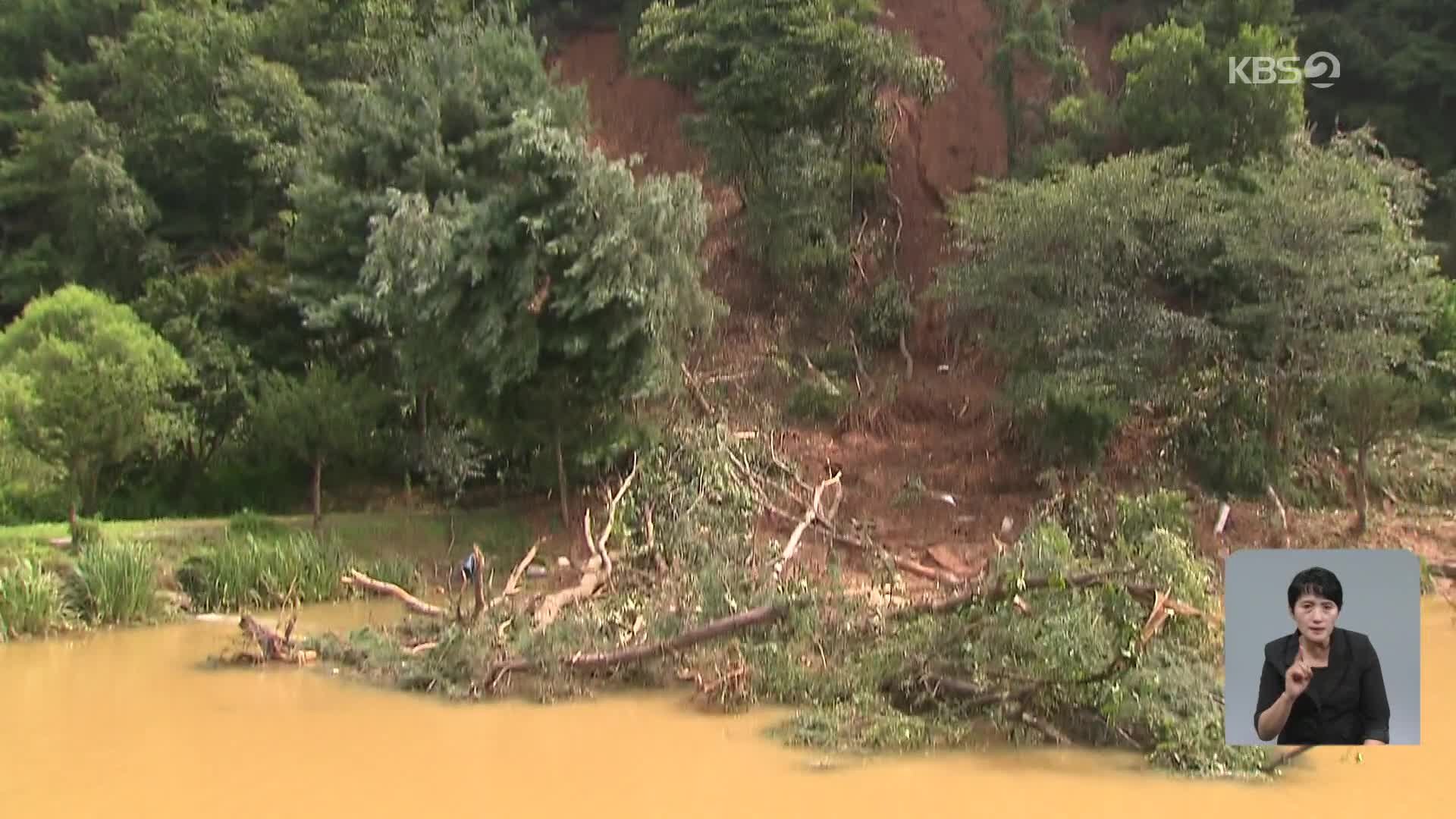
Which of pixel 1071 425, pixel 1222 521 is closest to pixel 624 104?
pixel 1071 425

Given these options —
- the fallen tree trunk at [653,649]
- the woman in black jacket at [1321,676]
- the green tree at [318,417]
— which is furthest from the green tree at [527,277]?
the woman in black jacket at [1321,676]

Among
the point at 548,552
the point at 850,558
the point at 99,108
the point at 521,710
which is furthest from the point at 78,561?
the point at 99,108

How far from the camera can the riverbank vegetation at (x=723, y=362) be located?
805 cm

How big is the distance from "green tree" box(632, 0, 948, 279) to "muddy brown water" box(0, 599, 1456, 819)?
11.2 meters

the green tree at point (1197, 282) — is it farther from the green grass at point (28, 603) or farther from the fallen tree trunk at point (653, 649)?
the green grass at point (28, 603)

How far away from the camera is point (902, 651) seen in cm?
732

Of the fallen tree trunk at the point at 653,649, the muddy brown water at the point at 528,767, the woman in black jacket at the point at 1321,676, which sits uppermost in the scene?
the woman in black jacket at the point at 1321,676

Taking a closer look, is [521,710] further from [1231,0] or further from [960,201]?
[1231,0]

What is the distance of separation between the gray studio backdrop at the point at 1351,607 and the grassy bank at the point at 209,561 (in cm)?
996

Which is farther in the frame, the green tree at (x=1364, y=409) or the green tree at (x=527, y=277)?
the green tree at (x=1364, y=409)

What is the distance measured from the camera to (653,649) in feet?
26.1

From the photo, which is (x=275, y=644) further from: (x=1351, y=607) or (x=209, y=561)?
(x=1351, y=607)

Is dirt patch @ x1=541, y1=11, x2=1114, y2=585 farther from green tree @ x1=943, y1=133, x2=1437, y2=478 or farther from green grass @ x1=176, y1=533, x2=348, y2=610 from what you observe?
green grass @ x1=176, y1=533, x2=348, y2=610

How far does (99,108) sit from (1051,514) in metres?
17.5
